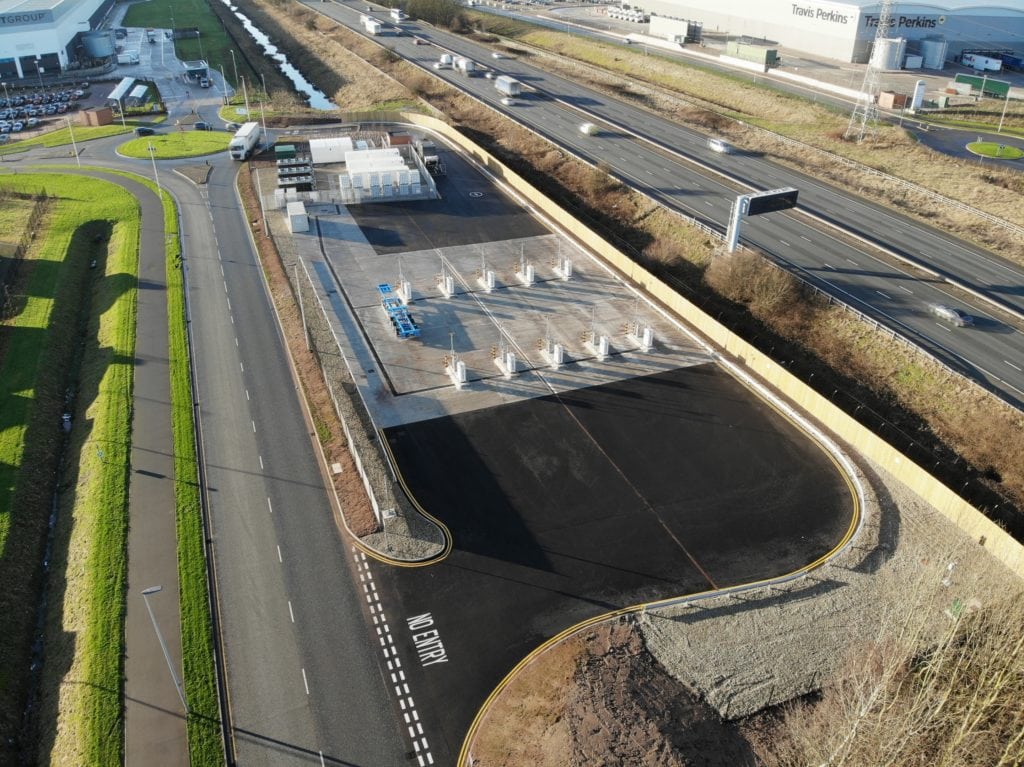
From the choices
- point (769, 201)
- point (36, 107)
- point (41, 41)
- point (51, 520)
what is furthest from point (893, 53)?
point (41, 41)

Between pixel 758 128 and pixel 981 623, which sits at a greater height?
pixel 758 128

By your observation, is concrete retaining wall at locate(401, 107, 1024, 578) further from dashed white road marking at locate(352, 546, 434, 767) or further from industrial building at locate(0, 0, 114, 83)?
industrial building at locate(0, 0, 114, 83)

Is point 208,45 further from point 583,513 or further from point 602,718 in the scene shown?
point 602,718

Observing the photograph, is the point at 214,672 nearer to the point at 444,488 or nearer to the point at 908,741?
the point at 444,488

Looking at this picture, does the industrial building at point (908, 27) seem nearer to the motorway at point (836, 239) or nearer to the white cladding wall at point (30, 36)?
the motorway at point (836, 239)

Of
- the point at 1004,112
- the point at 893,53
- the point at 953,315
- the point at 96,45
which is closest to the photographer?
the point at 953,315

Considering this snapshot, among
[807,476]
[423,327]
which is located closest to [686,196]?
[423,327]
